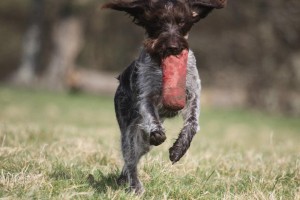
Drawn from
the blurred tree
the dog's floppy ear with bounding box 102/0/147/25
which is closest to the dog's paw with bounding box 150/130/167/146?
the dog's floppy ear with bounding box 102/0/147/25

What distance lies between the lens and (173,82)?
5.17 metres

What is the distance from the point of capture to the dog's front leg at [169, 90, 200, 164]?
202 inches

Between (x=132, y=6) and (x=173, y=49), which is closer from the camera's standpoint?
(x=173, y=49)

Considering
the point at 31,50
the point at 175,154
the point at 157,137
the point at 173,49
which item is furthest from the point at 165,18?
the point at 31,50

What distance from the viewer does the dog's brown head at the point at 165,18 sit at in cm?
512

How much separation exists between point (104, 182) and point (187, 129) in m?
0.90

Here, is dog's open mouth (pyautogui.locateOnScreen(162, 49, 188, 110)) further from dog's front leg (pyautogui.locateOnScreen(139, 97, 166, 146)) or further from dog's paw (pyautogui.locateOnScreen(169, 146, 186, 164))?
dog's paw (pyautogui.locateOnScreen(169, 146, 186, 164))

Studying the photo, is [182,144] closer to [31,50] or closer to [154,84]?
[154,84]

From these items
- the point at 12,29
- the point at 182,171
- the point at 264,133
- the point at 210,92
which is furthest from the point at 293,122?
the point at 12,29

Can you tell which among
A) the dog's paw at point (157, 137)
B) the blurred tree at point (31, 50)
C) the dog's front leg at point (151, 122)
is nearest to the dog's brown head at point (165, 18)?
the dog's front leg at point (151, 122)

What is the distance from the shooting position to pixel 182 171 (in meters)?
6.02

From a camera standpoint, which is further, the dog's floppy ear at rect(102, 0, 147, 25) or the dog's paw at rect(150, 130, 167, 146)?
the dog's floppy ear at rect(102, 0, 147, 25)

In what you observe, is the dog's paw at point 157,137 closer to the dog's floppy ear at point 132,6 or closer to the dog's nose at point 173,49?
the dog's nose at point 173,49

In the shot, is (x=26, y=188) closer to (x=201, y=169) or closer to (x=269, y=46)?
(x=201, y=169)
